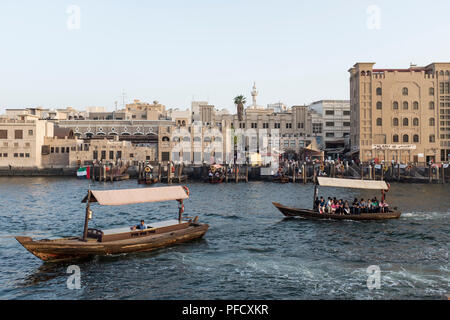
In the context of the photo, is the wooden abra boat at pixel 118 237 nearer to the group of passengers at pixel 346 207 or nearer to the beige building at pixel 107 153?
the group of passengers at pixel 346 207

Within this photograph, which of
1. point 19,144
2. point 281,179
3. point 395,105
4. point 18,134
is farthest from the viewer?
point 18,134

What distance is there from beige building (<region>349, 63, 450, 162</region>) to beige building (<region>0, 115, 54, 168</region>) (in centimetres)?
7287

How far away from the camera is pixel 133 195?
2584 cm

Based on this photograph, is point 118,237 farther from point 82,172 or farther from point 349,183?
point 82,172

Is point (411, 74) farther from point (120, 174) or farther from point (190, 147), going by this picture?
point (120, 174)

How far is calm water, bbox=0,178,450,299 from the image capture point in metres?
18.5

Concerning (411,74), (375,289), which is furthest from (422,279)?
(411,74)

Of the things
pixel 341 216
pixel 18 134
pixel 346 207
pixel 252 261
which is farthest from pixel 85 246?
pixel 18 134

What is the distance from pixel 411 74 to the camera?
85.8 meters

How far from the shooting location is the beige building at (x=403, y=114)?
85375mm

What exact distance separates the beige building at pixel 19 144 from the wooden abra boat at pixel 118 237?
238ft

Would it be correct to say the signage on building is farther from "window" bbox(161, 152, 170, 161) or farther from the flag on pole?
the flag on pole

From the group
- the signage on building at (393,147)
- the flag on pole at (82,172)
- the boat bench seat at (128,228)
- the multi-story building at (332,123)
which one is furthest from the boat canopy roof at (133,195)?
the multi-story building at (332,123)

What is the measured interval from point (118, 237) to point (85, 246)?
89.4 inches
